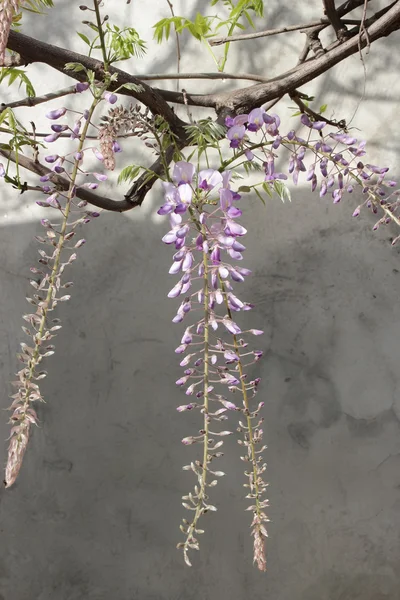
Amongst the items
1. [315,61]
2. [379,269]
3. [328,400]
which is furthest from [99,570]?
[315,61]

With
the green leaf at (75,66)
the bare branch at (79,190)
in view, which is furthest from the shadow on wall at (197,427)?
the green leaf at (75,66)

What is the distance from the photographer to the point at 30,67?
2029mm

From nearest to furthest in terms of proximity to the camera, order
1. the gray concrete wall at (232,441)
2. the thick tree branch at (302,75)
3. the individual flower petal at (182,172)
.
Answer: the individual flower petal at (182,172) < the thick tree branch at (302,75) < the gray concrete wall at (232,441)

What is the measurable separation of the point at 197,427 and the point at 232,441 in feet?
0.37

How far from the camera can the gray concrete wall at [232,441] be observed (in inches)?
81.5

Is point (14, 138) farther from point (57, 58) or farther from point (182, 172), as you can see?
point (182, 172)

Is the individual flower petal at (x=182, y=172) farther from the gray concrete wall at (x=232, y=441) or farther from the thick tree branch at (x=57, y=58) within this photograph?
the gray concrete wall at (x=232, y=441)

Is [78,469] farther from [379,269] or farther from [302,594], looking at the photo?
[379,269]

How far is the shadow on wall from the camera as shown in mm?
2088

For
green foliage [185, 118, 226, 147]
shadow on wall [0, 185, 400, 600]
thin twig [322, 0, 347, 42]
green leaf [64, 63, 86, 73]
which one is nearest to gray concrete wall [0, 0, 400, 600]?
shadow on wall [0, 185, 400, 600]

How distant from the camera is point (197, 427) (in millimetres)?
2145

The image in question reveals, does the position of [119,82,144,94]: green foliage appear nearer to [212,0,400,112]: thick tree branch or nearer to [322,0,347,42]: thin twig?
[212,0,400,112]: thick tree branch

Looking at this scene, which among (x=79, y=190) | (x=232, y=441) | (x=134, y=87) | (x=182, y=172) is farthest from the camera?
(x=232, y=441)

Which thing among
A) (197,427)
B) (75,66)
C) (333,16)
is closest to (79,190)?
(75,66)
